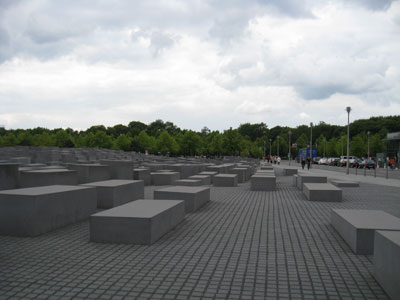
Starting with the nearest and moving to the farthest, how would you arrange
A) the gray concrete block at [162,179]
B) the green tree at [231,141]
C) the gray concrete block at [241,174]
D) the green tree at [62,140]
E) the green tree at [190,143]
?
1. the gray concrete block at [162,179]
2. the gray concrete block at [241,174]
3. the green tree at [231,141]
4. the green tree at [190,143]
5. the green tree at [62,140]

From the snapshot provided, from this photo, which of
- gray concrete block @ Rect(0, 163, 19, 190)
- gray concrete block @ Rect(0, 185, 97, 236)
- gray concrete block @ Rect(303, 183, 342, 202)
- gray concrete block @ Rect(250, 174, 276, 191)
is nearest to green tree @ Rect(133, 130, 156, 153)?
gray concrete block @ Rect(250, 174, 276, 191)

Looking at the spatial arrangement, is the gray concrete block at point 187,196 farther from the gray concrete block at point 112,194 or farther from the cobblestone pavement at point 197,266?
the cobblestone pavement at point 197,266

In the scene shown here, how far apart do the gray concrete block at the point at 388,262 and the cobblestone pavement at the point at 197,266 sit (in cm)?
16

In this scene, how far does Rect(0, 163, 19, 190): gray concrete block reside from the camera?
1010 centimetres

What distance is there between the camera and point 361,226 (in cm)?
621

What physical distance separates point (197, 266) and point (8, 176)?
7391mm

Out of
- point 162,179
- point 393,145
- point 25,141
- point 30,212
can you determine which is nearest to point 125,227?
point 30,212

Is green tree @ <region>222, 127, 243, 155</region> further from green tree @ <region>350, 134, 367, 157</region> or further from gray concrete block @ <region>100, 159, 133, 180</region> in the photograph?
gray concrete block @ <region>100, 159, 133, 180</region>

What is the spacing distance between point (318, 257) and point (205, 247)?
1935mm

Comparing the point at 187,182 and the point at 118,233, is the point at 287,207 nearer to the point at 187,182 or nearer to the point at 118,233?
the point at 187,182

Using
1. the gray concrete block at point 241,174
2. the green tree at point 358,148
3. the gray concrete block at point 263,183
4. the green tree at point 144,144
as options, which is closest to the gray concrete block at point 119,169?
the gray concrete block at point 263,183

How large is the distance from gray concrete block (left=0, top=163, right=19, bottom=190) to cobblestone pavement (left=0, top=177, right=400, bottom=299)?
346 cm

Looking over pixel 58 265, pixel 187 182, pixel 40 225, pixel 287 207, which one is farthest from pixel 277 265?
Answer: pixel 187 182

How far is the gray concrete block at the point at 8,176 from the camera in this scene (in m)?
10.1
